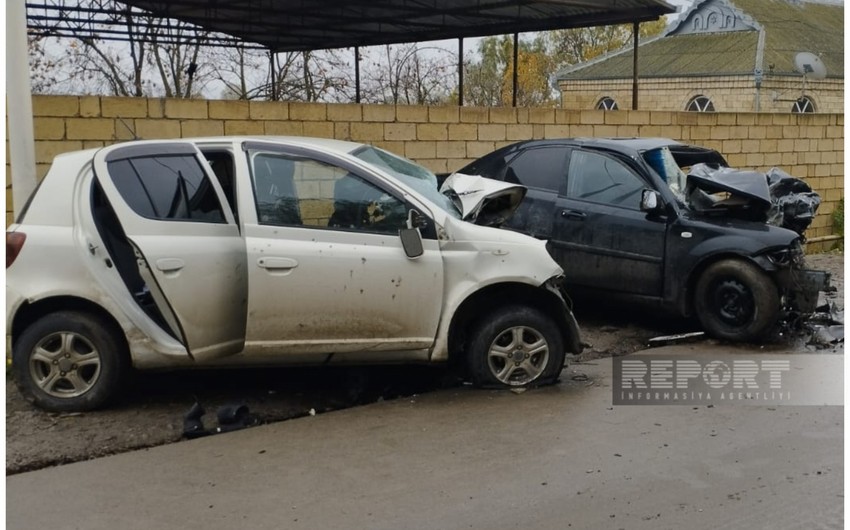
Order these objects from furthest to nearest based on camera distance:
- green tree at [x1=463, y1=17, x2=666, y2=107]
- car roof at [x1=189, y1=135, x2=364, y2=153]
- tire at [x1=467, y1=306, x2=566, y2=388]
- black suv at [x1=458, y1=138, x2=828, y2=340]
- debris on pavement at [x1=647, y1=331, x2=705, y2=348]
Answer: green tree at [x1=463, y1=17, x2=666, y2=107] → debris on pavement at [x1=647, y1=331, x2=705, y2=348] → black suv at [x1=458, y1=138, x2=828, y2=340] → tire at [x1=467, y1=306, x2=566, y2=388] → car roof at [x1=189, y1=135, x2=364, y2=153]

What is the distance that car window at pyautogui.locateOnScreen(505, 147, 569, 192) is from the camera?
29.1 ft

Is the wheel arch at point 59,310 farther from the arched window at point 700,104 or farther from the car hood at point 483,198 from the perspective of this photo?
the arched window at point 700,104

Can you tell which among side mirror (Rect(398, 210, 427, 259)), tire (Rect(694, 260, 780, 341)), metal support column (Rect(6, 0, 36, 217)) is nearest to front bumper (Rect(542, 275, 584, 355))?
side mirror (Rect(398, 210, 427, 259))

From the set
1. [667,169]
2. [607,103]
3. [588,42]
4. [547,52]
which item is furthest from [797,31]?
[667,169]

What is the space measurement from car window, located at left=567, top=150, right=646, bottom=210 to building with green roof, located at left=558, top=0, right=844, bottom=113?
2539 centimetres

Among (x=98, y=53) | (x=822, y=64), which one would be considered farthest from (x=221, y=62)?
(x=822, y=64)

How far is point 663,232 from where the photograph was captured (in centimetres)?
822

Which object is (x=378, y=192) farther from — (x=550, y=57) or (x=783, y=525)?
(x=550, y=57)

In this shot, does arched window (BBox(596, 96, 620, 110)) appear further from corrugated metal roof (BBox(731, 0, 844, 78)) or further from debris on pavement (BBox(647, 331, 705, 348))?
debris on pavement (BBox(647, 331, 705, 348))

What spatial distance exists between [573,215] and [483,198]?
2034mm

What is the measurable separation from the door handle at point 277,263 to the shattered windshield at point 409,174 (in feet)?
3.26

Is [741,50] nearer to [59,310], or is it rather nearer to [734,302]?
[734,302]

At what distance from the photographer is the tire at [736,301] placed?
7879mm

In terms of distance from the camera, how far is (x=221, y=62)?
19.3 m
